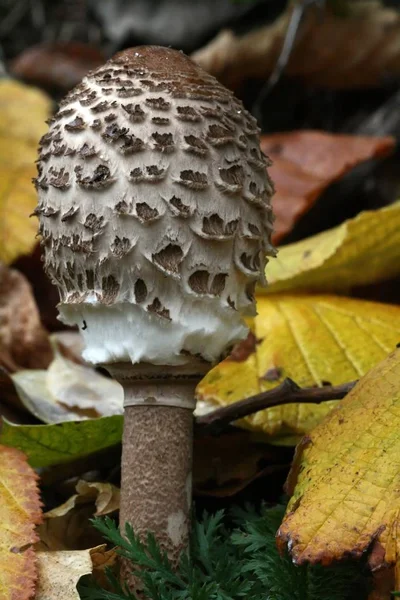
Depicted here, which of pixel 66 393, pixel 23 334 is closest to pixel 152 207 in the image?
pixel 66 393

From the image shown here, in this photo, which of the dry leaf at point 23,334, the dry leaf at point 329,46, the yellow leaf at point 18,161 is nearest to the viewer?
the dry leaf at point 23,334

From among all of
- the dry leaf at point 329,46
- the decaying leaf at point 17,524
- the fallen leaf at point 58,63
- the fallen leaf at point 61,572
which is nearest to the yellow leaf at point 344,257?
the decaying leaf at point 17,524

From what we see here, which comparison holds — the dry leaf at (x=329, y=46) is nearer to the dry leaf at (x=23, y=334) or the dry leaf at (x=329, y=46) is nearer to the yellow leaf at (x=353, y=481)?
the dry leaf at (x=23, y=334)

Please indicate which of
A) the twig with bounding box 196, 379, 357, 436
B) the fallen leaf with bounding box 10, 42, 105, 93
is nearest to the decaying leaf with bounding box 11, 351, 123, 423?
the twig with bounding box 196, 379, 357, 436

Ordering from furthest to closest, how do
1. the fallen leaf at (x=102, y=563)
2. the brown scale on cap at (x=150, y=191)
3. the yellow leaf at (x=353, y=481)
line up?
the fallen leaf at (x=102, y=563)
the brown scale on cap at (x=150, y=191)
the yellow leaf at (x=353, y=481)

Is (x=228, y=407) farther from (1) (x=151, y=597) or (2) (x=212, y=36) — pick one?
(2) (x=212, y=36)

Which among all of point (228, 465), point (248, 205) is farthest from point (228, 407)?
point (248, 205)
